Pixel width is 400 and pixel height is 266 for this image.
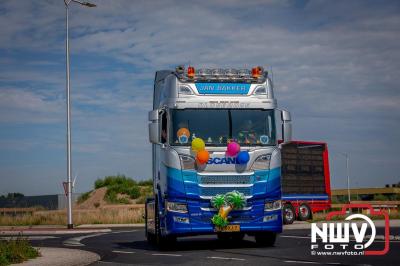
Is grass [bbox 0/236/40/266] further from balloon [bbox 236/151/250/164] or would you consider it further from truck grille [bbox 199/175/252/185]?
balloon [bbox 236/151/250/164]

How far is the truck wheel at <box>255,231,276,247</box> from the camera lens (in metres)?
18.4

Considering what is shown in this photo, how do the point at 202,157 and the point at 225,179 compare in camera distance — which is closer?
the point at 202,157

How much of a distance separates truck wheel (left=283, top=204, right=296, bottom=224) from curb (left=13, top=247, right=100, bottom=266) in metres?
15.4

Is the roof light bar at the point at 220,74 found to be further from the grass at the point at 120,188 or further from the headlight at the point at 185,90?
the grass at the point at 120,188

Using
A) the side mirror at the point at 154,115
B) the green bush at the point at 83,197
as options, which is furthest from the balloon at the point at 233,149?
the green bush at the point at 83,197

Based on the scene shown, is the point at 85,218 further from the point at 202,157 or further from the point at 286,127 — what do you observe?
the point at 286,127

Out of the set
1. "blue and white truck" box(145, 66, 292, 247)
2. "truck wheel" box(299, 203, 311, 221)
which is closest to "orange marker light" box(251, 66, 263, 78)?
"blue and white truck" box(145, 66, 292, 247)

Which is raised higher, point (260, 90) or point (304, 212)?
point (260, 90)

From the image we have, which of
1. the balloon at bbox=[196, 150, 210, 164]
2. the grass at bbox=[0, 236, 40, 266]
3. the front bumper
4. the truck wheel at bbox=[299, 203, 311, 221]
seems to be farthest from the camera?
the truck wheel at bbox=[299, 203, 311, 221]

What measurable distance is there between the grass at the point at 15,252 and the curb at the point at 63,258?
194mm

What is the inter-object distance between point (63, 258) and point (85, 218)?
25.9m

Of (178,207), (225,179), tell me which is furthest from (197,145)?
(178,207)

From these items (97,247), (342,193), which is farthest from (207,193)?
(342,193)

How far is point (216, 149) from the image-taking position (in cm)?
1723
